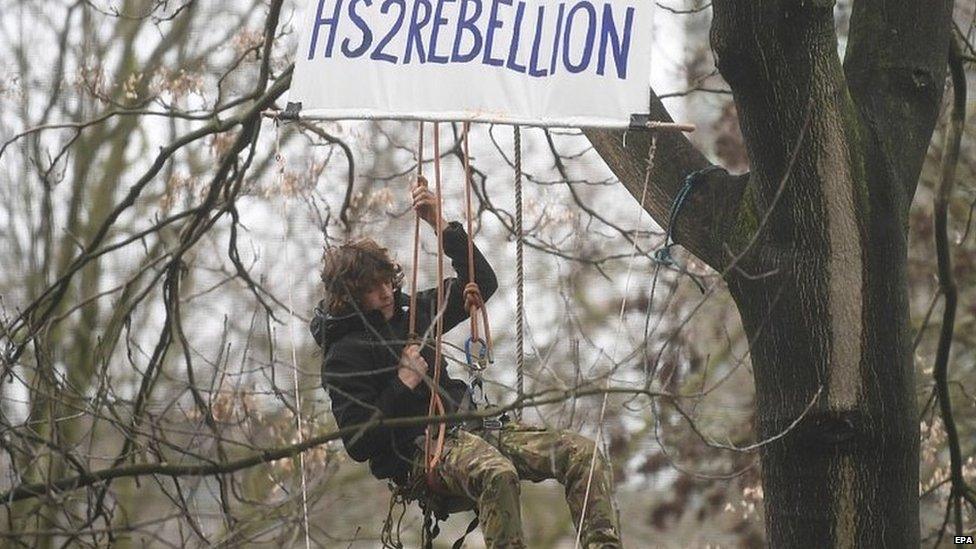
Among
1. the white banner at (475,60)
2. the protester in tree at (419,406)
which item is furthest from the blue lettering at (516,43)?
the protester in tree at (419,406)

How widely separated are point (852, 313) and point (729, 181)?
0.72 meters

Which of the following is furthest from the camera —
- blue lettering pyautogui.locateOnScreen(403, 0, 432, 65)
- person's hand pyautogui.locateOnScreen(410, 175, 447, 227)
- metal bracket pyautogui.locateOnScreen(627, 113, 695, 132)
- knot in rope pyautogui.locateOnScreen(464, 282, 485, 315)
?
blue lettering pyautogui.locateOnScreen(403, 0, 432, 65)

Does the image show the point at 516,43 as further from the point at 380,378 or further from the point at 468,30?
the point at 380,378

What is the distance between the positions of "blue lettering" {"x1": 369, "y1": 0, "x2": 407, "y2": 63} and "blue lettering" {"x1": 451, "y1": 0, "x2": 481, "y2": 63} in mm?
208

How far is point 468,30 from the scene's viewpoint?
6.70 metres

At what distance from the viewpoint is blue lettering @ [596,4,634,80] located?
6551mm

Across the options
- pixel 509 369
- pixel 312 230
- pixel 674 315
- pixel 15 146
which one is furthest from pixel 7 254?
pixel 674 315

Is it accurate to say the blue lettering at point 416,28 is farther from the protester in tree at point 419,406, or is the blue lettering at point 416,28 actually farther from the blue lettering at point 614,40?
the blue lettering at point 614,40

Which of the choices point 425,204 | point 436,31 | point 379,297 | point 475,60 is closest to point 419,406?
point 379,297

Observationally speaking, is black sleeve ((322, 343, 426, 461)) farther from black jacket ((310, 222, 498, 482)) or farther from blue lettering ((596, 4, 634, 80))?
blue lettering ((596, 4, 634, 80))

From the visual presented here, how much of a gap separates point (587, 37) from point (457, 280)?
37.0 inches

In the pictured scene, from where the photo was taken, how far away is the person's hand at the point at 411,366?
→ 6006mm

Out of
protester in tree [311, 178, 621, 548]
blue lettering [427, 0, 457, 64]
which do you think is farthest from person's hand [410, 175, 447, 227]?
blue lettering [427, 0, 457, 64]

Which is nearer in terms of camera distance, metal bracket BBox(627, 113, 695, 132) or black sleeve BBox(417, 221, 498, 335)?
metal bracket BBox(627, 113, 695, 132)
